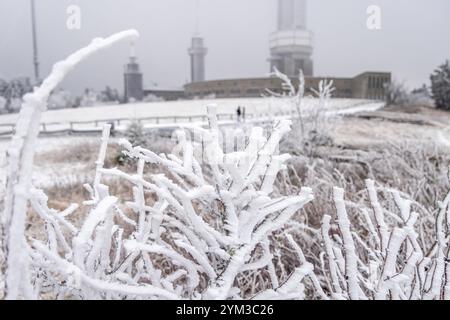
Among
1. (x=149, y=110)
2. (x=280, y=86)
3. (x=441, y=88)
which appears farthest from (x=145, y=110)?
(x=441, y=88)

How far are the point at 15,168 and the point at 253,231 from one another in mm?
487

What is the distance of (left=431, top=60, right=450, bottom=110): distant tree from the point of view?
23.2 metres

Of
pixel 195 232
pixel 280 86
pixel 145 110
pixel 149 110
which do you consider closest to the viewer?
pixel 195 232

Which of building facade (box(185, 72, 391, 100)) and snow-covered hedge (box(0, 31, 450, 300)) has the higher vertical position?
building facade (box(185, 72, 391, 100))

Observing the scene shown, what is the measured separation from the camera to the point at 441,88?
24.0m

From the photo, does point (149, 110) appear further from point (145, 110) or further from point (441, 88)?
point (441, 88)

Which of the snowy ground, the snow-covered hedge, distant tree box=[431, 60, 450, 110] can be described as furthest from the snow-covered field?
the snow-covered hedge

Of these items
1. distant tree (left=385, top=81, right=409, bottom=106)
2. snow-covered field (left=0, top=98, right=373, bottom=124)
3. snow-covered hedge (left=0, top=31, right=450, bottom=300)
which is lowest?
snow-covered hedge (left=0, top=31, right=450, bottom=300)

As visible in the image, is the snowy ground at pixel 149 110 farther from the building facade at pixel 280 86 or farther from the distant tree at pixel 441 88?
the distant tree at pixel 441 88

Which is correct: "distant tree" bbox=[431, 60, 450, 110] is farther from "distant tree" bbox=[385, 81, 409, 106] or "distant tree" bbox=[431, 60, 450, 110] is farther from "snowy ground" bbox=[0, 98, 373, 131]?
"snowy ground" bbox=[0, 98, 373, 131]

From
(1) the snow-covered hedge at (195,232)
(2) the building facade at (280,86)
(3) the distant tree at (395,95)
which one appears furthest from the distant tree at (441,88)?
(1) the snow-covered hedge at (195,232)

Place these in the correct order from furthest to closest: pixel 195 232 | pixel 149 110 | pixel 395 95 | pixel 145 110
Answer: pixel 395 95, pixel 149 110, pixel 145 110, pixel 195 232

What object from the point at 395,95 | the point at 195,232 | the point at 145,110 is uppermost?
the point at 395,95
